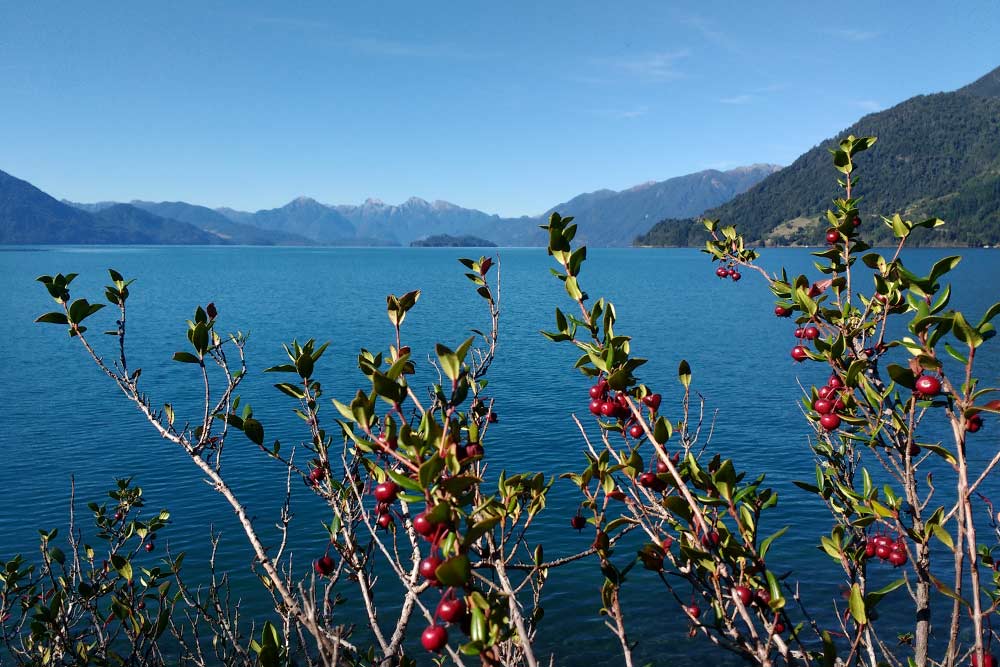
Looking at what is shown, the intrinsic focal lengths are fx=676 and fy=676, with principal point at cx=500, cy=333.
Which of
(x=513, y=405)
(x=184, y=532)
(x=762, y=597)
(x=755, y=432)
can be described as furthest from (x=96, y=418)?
(x=762, y=597)

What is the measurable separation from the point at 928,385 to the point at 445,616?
2.73 meters

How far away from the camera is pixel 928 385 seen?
3.53m

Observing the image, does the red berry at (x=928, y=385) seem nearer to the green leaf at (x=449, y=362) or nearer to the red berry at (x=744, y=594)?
the red berry at (x=744, y=594)

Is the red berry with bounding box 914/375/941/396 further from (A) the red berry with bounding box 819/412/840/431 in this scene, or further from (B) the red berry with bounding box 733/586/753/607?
(B) the red berry with bounding box 733/586/753/607

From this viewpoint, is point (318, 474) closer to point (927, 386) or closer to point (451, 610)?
point (451, 610)

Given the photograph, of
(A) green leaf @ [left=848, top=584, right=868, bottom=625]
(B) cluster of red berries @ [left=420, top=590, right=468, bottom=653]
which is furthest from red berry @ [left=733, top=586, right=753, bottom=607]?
(B) cluster of red berries @ [left=420, top=590, right=468, bottom=653]

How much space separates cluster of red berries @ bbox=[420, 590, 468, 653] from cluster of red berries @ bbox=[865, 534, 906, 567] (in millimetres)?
2915

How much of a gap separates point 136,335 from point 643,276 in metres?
114

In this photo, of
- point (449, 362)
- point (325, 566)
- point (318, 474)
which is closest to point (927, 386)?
point (449, 362)

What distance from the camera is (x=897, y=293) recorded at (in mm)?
5047

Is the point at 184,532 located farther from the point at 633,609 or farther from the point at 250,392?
the point at 250,392

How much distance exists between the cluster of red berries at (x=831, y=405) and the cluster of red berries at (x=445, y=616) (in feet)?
9.13

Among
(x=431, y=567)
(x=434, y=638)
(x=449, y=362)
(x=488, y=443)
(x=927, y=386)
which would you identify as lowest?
(x=488, y=443)

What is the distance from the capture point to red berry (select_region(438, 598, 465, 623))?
2656mm
